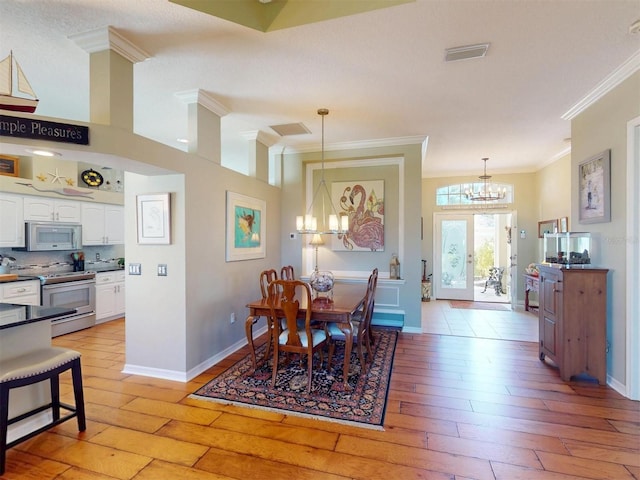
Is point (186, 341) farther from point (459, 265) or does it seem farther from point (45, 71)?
point (459, 265)

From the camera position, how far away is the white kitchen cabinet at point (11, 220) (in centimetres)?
417

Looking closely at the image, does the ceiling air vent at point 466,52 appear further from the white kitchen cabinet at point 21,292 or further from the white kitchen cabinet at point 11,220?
the white kitchen cabinet at point 11,220

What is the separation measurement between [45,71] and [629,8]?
14.9 feet

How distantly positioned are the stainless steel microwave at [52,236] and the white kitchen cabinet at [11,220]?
0.31ft

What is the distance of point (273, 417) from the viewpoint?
2.46 m

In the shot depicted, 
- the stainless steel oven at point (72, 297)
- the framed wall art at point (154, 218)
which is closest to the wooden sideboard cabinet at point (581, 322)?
the framed wall art at point (154, 218)

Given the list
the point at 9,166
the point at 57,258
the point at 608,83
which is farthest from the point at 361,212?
the point at 9,166

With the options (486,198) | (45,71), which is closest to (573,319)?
(486,198)

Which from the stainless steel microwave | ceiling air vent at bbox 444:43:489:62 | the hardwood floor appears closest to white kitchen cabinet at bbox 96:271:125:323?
the stainless steel microwave

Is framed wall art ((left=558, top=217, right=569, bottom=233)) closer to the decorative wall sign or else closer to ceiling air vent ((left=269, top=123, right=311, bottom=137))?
the decorative wall sign

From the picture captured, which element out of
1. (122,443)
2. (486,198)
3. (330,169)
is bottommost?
(122,443)

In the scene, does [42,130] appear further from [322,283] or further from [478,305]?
[478,305]

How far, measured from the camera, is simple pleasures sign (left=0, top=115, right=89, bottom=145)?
6.80 feet

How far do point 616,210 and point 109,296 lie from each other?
6.90 meters
